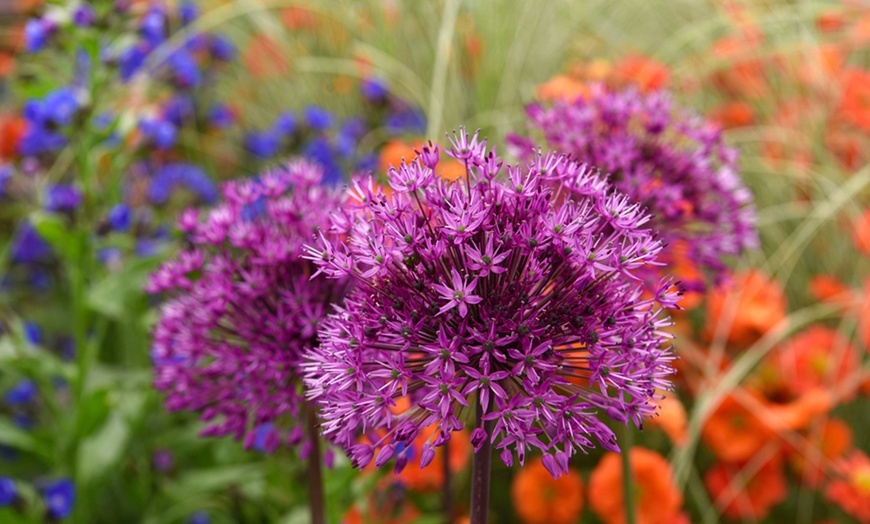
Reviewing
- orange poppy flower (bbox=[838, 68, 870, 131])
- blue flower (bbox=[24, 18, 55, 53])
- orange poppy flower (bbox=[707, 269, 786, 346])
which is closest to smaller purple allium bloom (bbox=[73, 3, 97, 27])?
blue flower (bbox=[24, 18, 55, 53])

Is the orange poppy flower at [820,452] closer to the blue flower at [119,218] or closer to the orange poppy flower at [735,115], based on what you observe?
the orange poppy flower at [735,115]

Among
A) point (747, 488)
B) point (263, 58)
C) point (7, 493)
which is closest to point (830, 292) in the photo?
point (747, 488)

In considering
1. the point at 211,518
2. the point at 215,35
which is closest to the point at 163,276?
the point at 211,518

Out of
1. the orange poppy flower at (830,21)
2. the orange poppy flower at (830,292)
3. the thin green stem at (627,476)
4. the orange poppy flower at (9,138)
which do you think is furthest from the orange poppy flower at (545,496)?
the orange poppy flower at (9,138)

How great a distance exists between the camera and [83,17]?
189 cm

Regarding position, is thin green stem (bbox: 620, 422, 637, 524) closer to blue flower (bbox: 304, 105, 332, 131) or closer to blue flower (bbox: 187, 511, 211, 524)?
blue flower (bbox: 187, 511, 211, 524)

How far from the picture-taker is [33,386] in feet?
8.09

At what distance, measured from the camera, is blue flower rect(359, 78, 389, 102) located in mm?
3018

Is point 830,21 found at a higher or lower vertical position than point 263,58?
lower

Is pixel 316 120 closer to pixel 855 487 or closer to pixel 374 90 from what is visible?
pixel 374 90

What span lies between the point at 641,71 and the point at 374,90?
0.91 m

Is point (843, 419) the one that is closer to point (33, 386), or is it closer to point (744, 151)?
point (744, 151)

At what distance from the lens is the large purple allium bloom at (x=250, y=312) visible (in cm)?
112

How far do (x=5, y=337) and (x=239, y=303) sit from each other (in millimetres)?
1183
